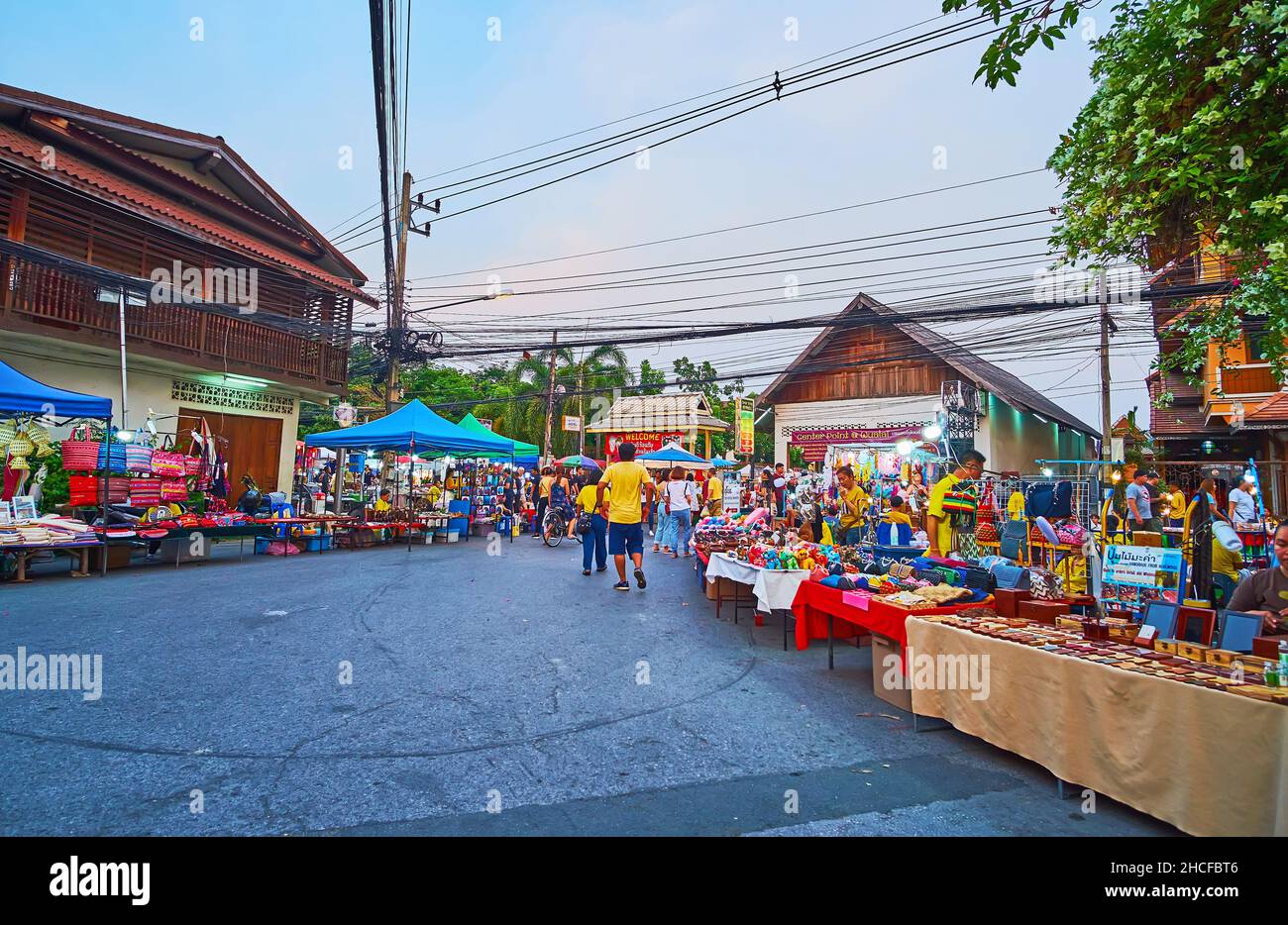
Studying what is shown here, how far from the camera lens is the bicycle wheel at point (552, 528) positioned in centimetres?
1619

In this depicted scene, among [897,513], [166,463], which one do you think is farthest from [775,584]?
[166,463]

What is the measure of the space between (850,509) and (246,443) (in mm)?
14826

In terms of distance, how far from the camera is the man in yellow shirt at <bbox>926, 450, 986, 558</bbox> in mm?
8094

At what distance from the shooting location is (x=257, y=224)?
17.4 meters

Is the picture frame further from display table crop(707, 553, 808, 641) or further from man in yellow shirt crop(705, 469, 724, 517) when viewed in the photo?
man in yellow shirt crop(705, 469, 724, 517)

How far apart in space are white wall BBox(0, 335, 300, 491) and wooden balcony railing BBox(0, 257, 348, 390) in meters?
0.59

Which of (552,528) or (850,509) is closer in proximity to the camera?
(850,509)

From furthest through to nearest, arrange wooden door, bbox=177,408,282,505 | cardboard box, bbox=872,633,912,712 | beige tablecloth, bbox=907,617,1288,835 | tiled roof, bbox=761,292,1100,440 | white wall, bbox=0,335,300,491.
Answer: tiled roof, bbox=761,292,1100,440
wooden door, bbox=177,408,282,505
white wall, bbox=0,335,300,491
cardboard box, bbox=872,633,912,712
beige tablecloth, bbox=907,617,1288,835

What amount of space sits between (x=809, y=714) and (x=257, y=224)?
18954 mm

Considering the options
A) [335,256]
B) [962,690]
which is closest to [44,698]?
[962,690]

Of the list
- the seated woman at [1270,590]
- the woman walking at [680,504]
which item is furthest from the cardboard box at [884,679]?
the woman walking at [680,504]

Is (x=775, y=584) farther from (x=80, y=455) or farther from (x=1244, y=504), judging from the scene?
(x=80, y=455)

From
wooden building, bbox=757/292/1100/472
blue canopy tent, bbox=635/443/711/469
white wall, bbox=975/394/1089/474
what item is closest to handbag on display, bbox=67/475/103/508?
blue canopy tent, bbox=635/443/711/469

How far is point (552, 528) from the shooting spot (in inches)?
645
